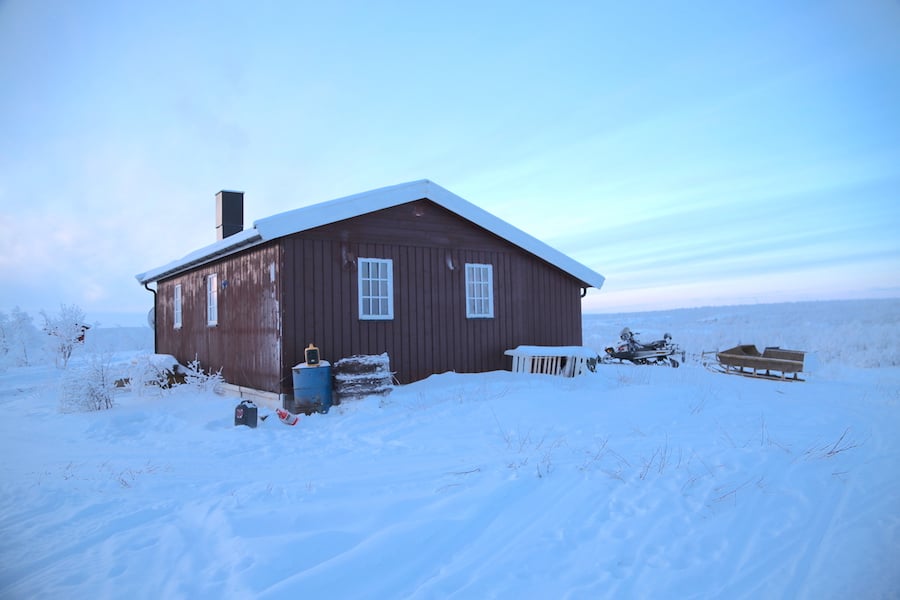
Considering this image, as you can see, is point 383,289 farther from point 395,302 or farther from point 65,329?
point 65,329

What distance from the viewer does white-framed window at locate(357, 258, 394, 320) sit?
35.3 feet

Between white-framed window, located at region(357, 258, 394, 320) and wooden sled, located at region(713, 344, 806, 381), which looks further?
wooden sled, located at region(713, 344, 806, 381)

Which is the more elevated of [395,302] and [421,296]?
[421,296]

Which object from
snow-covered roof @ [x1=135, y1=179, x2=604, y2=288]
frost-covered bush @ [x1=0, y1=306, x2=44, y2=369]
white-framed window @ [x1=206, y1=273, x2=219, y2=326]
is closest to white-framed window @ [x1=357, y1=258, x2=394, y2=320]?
snow-covered roof @ [x1=135, y1=179, x2=604, y2=288]

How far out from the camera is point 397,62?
39.0ft

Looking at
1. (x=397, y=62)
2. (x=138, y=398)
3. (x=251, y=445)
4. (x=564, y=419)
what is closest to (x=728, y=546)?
(x=564, y=419)

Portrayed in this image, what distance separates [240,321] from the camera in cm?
1138

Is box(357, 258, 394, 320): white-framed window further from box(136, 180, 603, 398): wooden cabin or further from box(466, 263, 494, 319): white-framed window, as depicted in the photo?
box(466, 263, 494, 319): white-framed window

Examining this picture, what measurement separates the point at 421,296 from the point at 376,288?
104 centimetres

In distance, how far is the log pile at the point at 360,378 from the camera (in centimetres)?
943

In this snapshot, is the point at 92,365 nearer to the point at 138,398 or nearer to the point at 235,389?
the point at 138,398

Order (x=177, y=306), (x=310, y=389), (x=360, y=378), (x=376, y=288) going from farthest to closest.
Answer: (x=177, y=306) < (x=376, y=288) < (x=360, y=378) < (x=310, y=389)

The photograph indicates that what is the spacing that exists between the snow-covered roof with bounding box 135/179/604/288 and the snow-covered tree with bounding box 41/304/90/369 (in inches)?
137

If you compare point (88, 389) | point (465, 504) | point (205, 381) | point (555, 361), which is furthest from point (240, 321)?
point (465, 504)
